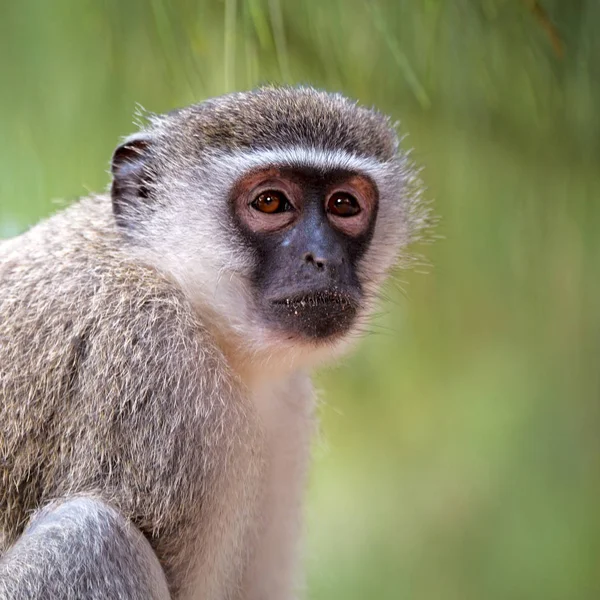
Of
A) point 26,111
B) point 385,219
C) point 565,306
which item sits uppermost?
point 26,111

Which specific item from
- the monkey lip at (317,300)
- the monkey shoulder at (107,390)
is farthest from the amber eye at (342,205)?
the monkey shoulder at (107,390)

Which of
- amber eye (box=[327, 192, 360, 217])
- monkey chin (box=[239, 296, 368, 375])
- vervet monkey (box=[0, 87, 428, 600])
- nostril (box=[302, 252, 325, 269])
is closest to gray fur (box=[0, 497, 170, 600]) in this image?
vervet monkey (box=[0, 87, 428, 600])

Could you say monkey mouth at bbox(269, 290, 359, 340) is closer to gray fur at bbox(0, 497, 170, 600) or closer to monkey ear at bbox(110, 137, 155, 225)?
monkey ear at bbox(110, 137, 155, 225)

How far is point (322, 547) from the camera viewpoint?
2934 millimetres

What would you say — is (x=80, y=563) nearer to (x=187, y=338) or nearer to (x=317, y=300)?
(x=187, y=338)

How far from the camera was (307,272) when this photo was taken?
5.73 feet

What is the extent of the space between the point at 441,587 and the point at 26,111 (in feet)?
6.43

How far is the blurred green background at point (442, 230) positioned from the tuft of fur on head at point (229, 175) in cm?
26

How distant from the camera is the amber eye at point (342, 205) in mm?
1901

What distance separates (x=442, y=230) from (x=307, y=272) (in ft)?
3.14

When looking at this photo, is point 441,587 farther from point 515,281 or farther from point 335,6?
point 335,6

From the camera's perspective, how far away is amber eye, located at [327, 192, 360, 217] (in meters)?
1.90

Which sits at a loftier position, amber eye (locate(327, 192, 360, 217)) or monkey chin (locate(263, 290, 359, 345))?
amber eye (locate(327, 192, 360, 217))

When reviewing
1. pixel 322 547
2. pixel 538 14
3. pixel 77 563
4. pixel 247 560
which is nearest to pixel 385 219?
pixel 538 14
